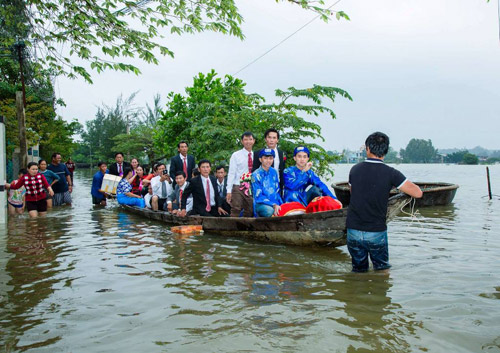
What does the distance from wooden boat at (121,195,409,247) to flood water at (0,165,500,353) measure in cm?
21

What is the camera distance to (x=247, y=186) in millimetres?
8492

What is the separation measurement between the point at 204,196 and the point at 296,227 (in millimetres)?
3167

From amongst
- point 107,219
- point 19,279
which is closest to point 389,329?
point 19,279

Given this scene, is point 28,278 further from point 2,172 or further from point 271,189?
point 2,172

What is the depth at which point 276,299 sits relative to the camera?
462 centimetres

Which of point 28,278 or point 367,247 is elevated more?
point 367,247

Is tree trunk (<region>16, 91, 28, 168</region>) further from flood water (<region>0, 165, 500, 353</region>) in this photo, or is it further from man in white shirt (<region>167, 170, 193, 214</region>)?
flood water (<region>0, 165, 500, 353</region>)

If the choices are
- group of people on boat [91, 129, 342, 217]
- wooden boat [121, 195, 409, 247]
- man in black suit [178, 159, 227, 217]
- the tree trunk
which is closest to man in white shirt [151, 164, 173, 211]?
group of people on boat [91, 129, 342, 217]

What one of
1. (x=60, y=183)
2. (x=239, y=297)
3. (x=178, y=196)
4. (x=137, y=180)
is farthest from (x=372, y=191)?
(x=60, y=183)

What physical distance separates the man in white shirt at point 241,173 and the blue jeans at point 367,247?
362cm

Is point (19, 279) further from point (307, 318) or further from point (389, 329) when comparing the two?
point (389, 329)

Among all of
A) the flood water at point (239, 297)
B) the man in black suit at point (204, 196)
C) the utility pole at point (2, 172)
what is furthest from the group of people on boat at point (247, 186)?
the utility pole at point (2, 172)

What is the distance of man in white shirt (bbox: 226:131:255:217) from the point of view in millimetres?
8586

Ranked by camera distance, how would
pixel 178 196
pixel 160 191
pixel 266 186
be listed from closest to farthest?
pixel 266 186 → pixel 178 196 → pixel 160 191
